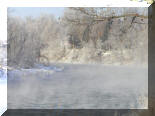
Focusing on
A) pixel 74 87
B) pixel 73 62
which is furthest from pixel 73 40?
pixel 74 87

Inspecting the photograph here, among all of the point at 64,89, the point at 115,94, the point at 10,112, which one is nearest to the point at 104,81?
the point at 115,94

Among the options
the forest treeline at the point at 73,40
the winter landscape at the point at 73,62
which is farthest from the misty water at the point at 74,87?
the forest treeline at the point at 73,40

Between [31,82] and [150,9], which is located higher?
[150,9]

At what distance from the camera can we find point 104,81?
4621 millimetres

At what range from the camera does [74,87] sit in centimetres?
461

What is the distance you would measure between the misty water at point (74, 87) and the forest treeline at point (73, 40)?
17cm

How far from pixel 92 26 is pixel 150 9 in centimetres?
107

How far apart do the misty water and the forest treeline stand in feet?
0.55

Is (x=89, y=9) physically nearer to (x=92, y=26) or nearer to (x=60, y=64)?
(x=92, y=26)

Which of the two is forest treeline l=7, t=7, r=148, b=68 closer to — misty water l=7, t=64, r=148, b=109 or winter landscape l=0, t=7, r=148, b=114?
winter landscape l=0, t=7, r=148, b=114

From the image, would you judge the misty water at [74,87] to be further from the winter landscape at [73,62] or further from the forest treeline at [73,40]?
the forest treeline at [73,40]

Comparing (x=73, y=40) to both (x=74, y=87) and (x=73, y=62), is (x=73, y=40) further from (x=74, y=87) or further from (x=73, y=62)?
(x=74, y=87)

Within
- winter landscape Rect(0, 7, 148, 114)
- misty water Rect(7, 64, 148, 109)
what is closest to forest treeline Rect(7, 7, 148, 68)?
winter landscape Rect(0, 7, 148, 114)

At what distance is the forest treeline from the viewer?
4.44m
